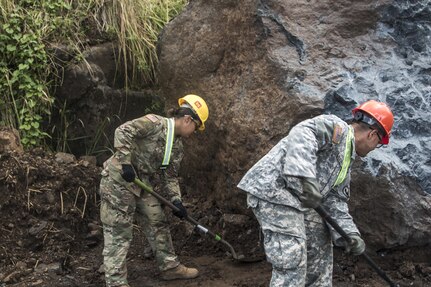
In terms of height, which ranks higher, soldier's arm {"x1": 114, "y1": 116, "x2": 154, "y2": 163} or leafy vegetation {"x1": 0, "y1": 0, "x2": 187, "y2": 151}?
leafy vegetation {"x1": 0, "y1": 0, "x2": 187, "y2": 151}

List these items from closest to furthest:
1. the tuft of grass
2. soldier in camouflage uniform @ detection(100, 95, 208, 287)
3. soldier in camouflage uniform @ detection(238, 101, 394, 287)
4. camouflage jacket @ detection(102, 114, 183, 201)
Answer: soldier in camouflage uniform @ detection(238, 101, 394, 287) < camouflage jacket @ detection(102, 114, 183, 201) < soldier in camouflage uniform @ detection(100, 95, 208, 287) < the tuft of grass

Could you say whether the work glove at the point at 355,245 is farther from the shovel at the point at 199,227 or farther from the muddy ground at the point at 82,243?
the shovel at the point at 199,227

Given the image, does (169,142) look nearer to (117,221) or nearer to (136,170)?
(136,170)

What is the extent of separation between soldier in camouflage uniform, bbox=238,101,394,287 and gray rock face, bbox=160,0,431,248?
0.88 meters

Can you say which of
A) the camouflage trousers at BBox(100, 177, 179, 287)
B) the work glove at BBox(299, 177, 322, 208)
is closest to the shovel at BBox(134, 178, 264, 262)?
the camouflage trousers at BBox(100, 177, 179, 287)

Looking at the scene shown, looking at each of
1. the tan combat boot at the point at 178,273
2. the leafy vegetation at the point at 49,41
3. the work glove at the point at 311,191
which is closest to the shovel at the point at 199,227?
the tan combat boot at the point at 178,273

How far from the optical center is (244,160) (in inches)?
221

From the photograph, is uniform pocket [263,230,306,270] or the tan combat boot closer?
uniform pocket [263,230,306,270]

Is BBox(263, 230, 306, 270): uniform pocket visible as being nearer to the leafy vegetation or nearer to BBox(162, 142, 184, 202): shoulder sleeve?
BBox(162, 142, 184, 202): shoulder sleeve

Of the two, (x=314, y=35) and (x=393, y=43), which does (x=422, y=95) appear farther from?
(x=314, y=35)

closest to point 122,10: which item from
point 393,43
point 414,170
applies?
point 393,43

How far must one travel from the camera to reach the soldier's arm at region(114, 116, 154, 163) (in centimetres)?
494

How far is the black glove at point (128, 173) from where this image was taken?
4.84 metres

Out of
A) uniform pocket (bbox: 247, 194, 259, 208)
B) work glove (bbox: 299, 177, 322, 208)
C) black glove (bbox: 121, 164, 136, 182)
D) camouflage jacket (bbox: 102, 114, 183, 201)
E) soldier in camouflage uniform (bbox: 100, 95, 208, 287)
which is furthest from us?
soldier in camouflage uniform (bbox: 100, 95, 208, 287)
